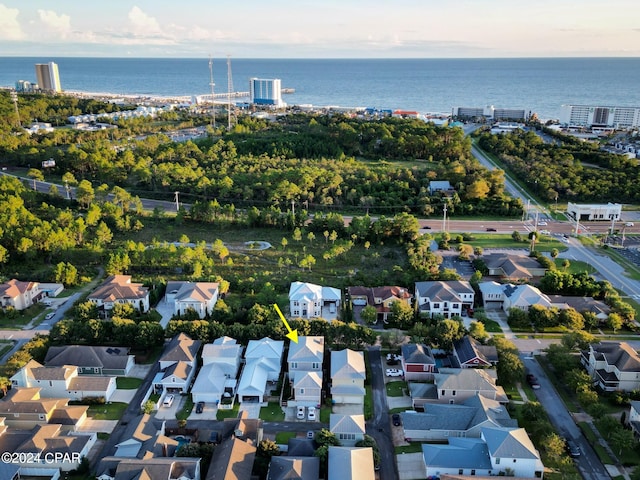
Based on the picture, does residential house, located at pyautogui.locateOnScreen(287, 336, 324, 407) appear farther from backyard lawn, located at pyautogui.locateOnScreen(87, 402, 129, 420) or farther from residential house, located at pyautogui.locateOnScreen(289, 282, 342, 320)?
backyard lawn, located at pyautogui.locateOnScreen(87, 402, 129, 420)

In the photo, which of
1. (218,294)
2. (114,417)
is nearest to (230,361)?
(114,417)

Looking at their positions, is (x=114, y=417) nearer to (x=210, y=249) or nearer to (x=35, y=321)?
(x=35, y=321)

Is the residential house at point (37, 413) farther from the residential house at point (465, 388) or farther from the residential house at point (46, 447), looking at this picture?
the residential house at point (465, 388)

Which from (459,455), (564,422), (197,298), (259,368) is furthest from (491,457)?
(197,298)

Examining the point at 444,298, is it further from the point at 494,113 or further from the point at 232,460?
the point at 494,113

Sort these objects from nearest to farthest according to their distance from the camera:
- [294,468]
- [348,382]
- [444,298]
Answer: [294,468], [348,382], [444,298]

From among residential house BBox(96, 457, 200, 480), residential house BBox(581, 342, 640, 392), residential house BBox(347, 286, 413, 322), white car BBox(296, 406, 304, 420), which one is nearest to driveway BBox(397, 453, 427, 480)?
white car BBox(296, 406, 304, 420)
